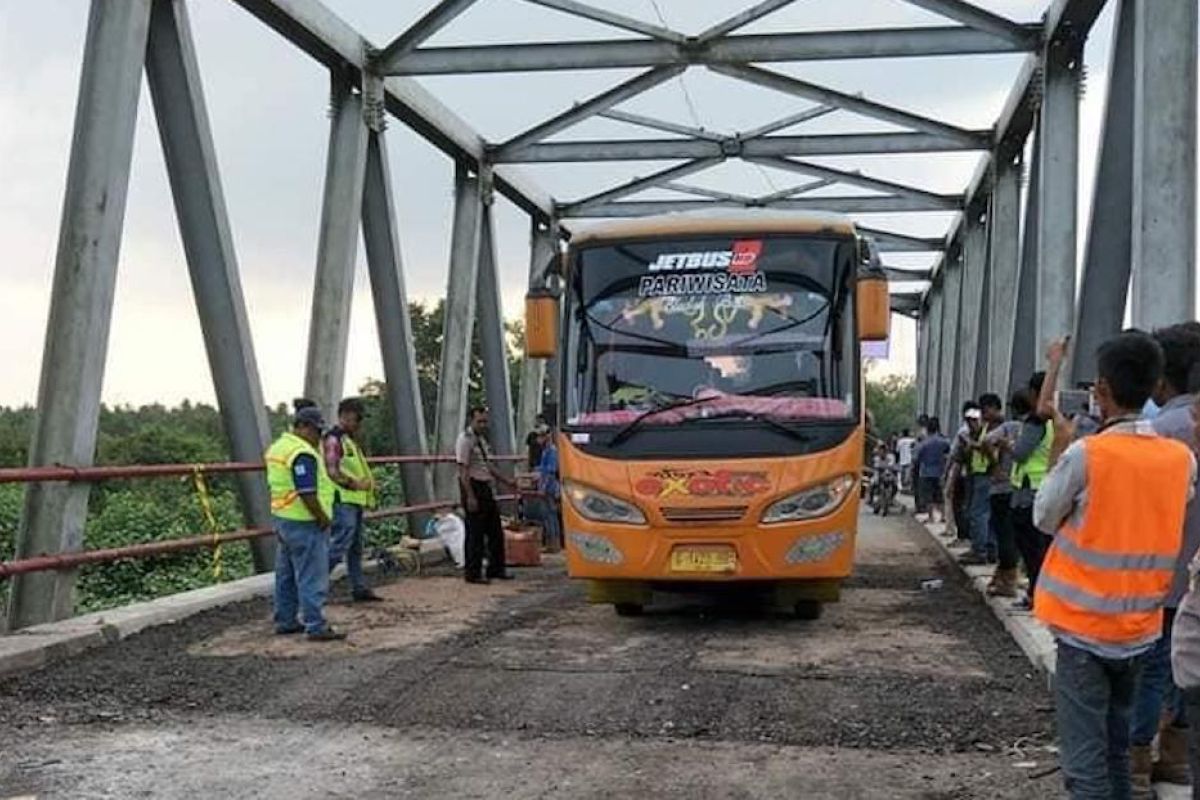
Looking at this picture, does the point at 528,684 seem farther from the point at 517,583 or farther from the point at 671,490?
the point at 517,583

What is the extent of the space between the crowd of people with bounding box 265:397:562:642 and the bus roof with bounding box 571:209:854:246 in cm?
222

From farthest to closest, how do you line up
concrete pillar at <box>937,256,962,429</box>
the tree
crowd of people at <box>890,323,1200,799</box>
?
the tree, concrete pillar at <box>937,256,962,429</box>, crowd of people at <box>890,323,1200,799</box>

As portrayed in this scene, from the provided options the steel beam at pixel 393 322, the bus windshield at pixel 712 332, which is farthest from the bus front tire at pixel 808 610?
the steel beam at pixel 393 322

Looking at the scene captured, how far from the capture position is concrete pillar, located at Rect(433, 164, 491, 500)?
17453mm

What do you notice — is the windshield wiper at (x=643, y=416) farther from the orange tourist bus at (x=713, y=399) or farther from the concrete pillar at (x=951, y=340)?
the concrete pillar at (x=951, y=340)

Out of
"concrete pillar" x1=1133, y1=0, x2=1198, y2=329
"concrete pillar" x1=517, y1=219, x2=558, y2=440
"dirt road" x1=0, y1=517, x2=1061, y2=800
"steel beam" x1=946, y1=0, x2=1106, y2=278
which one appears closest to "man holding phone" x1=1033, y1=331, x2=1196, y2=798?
"dirt road" x1=0, y1=517, x2=1061, y2=800

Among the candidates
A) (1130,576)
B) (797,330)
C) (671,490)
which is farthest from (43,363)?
(1130,576)

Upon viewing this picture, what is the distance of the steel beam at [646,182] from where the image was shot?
63.1 ft

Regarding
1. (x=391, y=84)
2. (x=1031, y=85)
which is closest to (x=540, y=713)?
(x=391, y=84)

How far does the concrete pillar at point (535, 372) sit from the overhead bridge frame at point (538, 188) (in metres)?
0.05

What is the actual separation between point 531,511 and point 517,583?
16.6 ft

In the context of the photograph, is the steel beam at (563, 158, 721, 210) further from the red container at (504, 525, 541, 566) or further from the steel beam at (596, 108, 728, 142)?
the red container at (504, 525, 541, 566)

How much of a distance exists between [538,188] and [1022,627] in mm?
14387

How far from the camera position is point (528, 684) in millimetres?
6910
